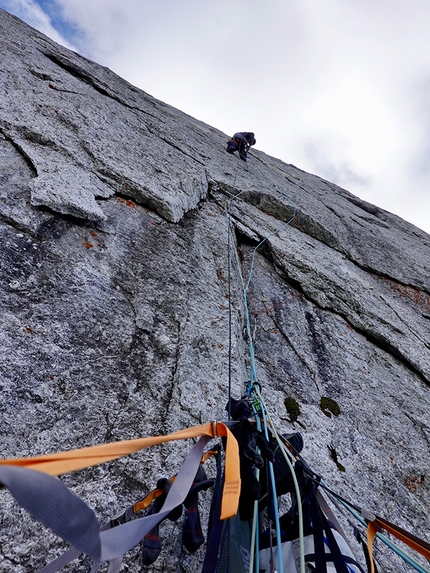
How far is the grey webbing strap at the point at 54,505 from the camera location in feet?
2.63

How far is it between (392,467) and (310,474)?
73.4 inches

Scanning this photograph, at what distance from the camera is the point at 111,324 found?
288cm

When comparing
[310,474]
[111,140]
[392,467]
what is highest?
[111,140]

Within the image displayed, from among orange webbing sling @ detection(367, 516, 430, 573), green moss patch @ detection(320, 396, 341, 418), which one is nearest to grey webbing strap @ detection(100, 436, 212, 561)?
orange webbing sling @ detection(367, 516, 430, 573)

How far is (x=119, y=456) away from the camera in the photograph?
109cm

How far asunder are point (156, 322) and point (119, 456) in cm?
210

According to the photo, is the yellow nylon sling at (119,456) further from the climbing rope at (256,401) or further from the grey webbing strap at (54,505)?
the climbing rope at (256,401)

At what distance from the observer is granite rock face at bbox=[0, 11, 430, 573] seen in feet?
7.09

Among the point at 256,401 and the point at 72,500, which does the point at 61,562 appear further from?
the point at 256,401

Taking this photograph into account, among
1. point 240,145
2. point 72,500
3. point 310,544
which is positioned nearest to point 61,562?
point 72,500

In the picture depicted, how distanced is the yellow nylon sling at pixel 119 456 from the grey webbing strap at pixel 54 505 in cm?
6

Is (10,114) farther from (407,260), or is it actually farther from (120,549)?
(407,260)

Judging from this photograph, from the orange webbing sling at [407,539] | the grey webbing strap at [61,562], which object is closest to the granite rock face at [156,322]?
the grey webbing strap at [61,562]

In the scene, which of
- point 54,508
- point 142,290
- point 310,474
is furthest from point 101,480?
point 142,290
